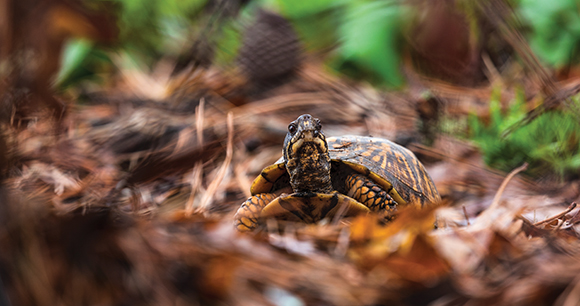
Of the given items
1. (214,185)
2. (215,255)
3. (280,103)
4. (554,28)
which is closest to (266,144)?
(280,103)

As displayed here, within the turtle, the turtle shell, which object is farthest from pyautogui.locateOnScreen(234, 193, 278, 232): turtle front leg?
the turtle shell

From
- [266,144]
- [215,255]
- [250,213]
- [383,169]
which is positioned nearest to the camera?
[215,255]

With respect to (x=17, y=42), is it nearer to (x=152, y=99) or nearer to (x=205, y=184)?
(x=205, y=184)

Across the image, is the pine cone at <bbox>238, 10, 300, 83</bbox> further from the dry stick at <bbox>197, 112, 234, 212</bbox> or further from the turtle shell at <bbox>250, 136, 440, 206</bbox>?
the turtle shell at <bbox>250, 136, 440, 206</bbox>

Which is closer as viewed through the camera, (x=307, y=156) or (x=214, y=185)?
(x=307, y=156)

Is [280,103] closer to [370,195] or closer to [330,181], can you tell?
[330,181]

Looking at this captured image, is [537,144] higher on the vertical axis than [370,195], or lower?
higher
